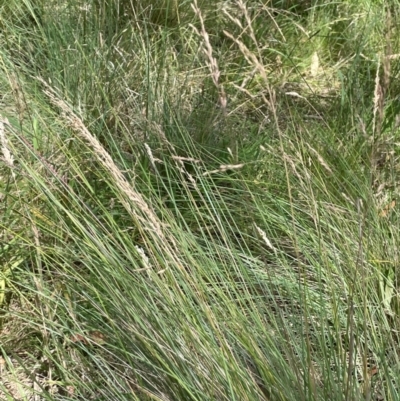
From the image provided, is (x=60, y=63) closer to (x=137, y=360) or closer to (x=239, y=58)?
(x=239, y=58)

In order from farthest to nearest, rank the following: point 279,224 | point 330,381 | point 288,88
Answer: point 288,88, point 279,224, point 330,381

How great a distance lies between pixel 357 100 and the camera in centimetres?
229

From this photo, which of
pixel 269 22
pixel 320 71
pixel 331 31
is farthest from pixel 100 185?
pixel 331 31

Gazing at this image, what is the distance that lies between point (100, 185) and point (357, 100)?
0.95 m

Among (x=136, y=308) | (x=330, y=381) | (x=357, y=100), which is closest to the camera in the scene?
(x=330, y=381)

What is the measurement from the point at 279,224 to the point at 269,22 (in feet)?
4.58

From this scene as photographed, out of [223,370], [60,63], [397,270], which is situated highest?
[60,63]

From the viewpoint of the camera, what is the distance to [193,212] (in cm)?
143

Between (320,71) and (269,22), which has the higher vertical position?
(269,22)

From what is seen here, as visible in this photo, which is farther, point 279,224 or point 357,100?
point 357,100

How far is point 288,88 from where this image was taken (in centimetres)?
276

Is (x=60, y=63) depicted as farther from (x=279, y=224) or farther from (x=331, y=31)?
(x=331, y=31)

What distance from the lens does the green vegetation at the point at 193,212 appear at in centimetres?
122

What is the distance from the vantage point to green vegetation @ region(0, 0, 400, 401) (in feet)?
3.99
